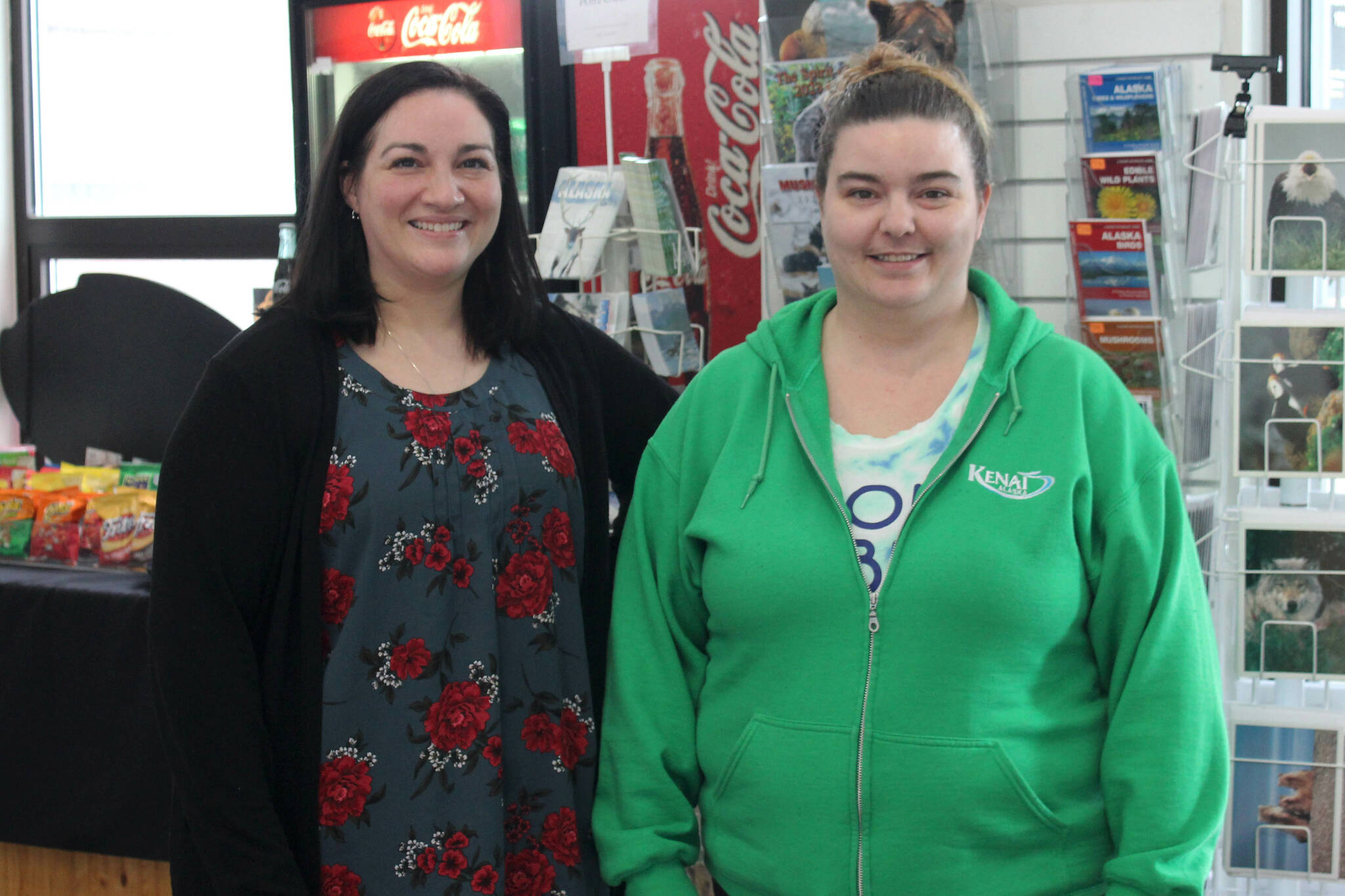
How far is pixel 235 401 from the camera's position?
60.8 inches

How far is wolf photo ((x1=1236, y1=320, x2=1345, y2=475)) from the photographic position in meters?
2.24

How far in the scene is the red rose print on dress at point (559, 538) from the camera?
5.54 ft

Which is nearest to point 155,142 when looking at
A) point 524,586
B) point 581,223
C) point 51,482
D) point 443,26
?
point 443,26

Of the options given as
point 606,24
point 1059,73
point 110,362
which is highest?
point 606,24

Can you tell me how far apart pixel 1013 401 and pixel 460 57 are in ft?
10.8

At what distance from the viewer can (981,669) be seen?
1380 mm

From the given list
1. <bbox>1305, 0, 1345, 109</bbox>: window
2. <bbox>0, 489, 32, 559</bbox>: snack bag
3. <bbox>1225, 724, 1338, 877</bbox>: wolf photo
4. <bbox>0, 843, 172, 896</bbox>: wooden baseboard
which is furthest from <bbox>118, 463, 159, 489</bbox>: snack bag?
<bbox>1305, 0, 1345, 109</bbox>: window

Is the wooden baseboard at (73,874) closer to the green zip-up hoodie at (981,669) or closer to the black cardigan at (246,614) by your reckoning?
the black cardigan at (246,614)

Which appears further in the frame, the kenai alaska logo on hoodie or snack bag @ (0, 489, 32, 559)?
snack bag @ (0, 489, 32, 559)

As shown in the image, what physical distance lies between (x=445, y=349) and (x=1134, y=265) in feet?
5.04

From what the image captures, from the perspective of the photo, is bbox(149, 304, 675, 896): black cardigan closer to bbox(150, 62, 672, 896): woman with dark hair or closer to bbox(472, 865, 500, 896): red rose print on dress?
bbox(150, 62, 672, 896): woman with dark hair

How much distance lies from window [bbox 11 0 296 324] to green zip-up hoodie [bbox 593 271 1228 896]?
3.61m

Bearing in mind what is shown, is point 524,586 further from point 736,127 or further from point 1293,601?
point 736,127

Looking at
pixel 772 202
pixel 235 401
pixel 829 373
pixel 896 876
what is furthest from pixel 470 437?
pixel 772 202
